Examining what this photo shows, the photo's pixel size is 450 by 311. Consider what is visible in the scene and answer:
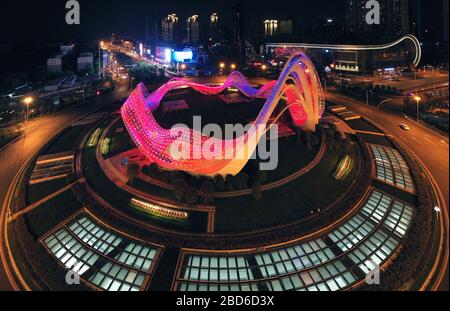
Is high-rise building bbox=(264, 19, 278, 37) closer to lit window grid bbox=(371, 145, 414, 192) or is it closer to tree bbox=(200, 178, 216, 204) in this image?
lit window grid bbox=(371, 145, 414, 192)

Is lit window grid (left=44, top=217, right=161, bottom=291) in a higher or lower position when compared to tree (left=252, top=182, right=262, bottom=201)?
lower

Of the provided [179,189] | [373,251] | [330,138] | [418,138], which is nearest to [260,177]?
[179,189]

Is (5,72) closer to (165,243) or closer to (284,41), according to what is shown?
(165,243)

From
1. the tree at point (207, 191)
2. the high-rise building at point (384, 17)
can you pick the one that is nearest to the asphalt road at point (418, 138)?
the tree at point (207, 191)

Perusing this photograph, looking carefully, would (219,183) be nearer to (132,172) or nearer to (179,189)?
(179,189)

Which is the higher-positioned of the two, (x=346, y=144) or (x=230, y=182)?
(x=346, y=144)

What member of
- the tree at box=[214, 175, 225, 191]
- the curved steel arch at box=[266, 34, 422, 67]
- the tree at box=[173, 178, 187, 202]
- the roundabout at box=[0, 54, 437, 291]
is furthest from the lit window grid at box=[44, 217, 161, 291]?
the curved steel arch at box=[266, 34, 422, 67]

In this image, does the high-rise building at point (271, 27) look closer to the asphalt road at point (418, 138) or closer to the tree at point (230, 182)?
the asphalt road at point (418, 138)
